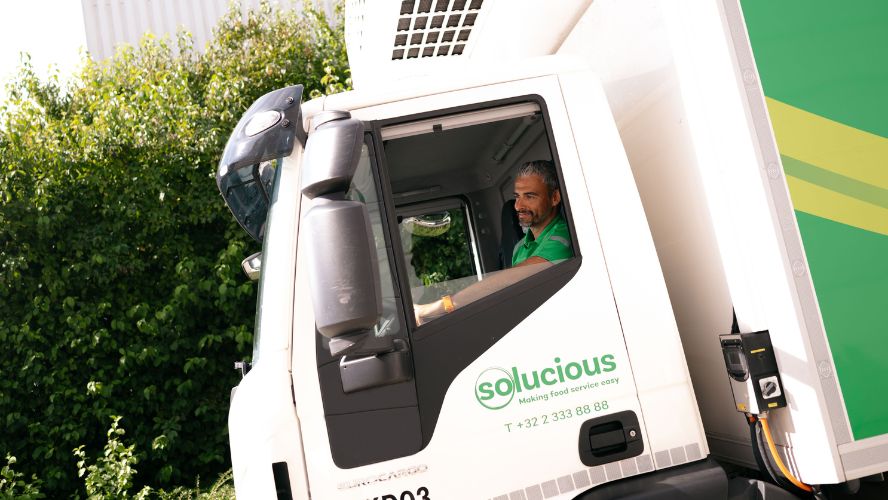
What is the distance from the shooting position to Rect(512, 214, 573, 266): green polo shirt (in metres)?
2.52

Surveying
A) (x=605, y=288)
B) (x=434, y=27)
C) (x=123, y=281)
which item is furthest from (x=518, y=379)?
(x=123, y=281)

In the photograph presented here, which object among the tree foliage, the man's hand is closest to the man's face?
the man's hand

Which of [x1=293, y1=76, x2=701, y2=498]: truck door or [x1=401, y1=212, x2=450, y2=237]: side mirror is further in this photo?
[x1=401, y1=212, x2=450, y2=237]: side mirror

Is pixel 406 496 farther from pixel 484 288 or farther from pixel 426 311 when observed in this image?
pixel 484 288

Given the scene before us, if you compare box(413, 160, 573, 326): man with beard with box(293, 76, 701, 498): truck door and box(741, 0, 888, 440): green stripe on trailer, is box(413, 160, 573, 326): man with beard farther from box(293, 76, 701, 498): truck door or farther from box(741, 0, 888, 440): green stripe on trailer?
box(741, 0, 888, 440): green stripe on trailer

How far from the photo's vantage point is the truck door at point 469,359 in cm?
231

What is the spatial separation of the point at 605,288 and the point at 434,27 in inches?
→ 62.4

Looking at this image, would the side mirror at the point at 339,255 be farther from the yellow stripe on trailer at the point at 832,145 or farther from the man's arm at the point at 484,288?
the yellow stripe on trailer at the point at 832,145

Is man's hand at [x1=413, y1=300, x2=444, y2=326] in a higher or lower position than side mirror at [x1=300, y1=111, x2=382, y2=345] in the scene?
lower

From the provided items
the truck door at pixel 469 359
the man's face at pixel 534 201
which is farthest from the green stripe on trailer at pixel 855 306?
the man's face at pixel 534 201

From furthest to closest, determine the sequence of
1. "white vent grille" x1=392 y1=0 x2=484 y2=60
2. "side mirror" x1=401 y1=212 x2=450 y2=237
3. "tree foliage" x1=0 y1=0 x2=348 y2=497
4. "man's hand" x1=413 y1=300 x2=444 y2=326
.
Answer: "tree foliage" x1=0 y1=0 x2=348 y2=497
"white vent grille" x1=392 y1=0 x2=484 y2=60
"side mirror" x1=401 y1=212 x2=450 y2=237
"man's hand" x1=413 y1=300 x2=444 y2=326

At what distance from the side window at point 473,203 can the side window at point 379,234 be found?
66 mm

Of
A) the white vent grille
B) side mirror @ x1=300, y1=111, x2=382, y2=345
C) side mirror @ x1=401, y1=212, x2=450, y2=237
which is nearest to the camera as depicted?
side mirror @ x1=300, y1=111, x2=382, y2=345

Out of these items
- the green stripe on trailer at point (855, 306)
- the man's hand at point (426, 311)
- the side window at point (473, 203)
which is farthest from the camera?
the side window at point (473, 203)
